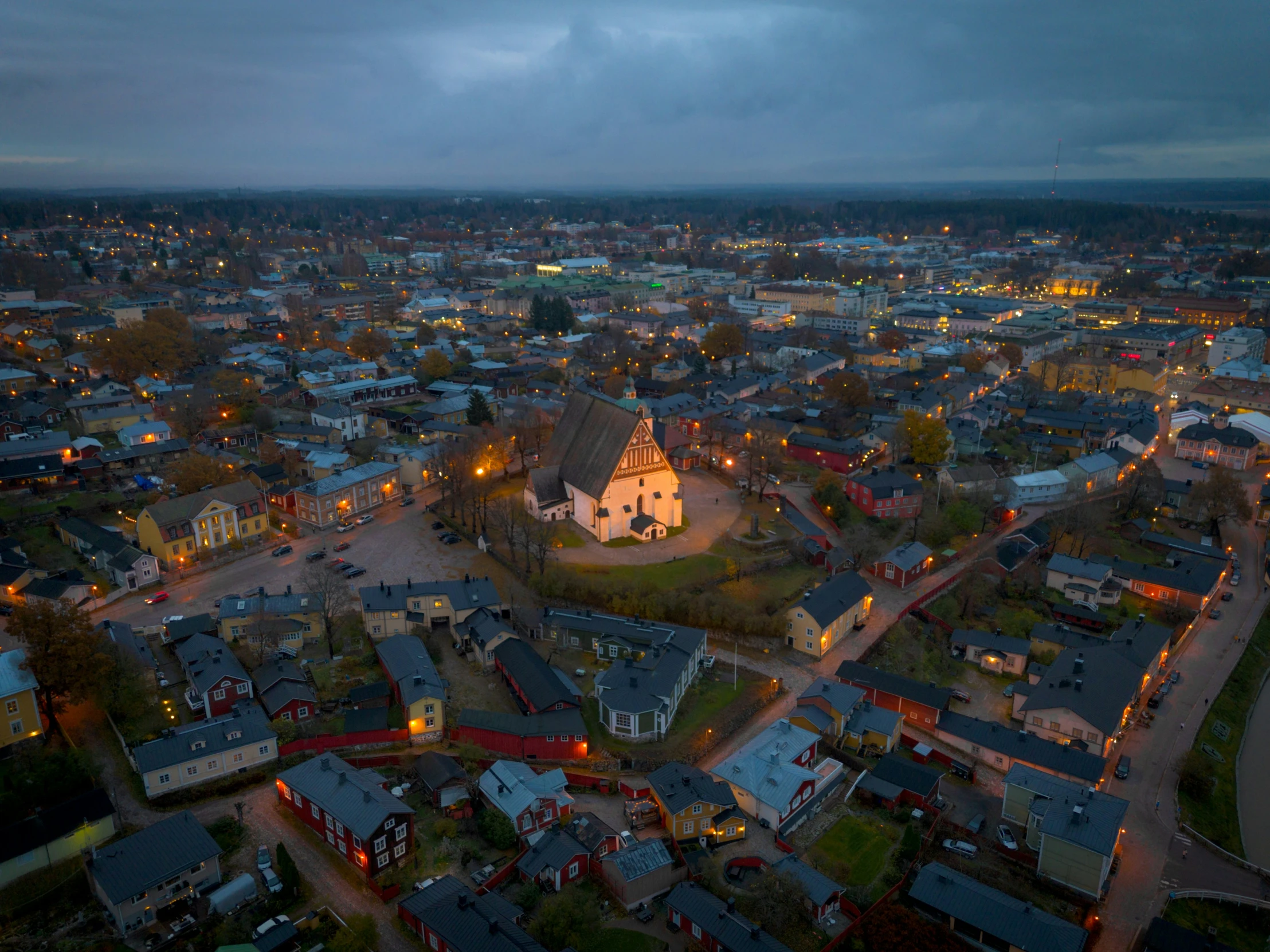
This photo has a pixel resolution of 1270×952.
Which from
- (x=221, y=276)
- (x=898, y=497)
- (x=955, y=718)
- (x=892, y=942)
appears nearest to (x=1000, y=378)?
(x=898, y=497)

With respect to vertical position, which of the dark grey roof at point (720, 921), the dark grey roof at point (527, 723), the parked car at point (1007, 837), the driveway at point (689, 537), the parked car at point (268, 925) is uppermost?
the driveway at point (689, 537)

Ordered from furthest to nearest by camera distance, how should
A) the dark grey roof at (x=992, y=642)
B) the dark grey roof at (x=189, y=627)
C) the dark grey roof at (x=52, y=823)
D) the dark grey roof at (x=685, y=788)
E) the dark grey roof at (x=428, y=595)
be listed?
the dark grey roof at (x=992, y=642) < the dark grey roof at (x=428, y=595) < the dark grey roof at (x=189, y=627) < the dark grey roof at (x=685, y=788) < the dark grey roof at (x=52, y=823)

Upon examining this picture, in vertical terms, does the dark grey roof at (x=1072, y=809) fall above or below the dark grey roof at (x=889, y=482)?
below

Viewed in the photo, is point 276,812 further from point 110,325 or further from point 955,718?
point 110,325

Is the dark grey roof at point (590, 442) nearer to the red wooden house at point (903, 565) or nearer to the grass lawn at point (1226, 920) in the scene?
the red wooden house at point (903, 565)

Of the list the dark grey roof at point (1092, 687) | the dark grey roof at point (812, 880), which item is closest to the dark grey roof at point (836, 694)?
the dark grey roof at point (1092, 687)

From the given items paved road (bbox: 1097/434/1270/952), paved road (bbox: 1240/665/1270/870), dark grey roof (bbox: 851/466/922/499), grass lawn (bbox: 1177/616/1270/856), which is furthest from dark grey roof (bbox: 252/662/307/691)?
paved road (bbox: 1240/665/1270/870)
